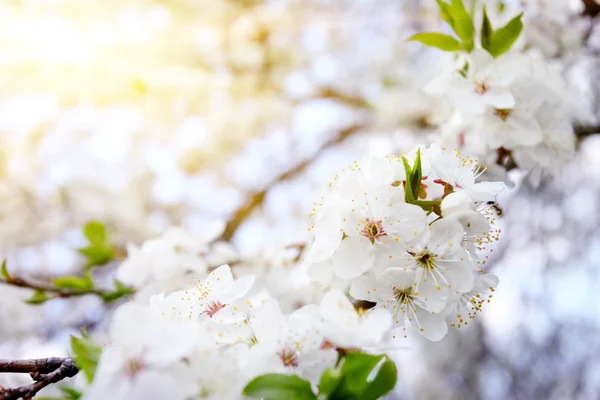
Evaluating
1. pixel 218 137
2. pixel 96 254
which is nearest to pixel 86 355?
pixel 96 254

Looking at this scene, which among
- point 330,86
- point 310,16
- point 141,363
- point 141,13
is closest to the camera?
point 141,363

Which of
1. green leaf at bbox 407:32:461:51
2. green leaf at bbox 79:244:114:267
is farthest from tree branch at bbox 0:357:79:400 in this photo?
green leaf at bbox 407:32:461:51

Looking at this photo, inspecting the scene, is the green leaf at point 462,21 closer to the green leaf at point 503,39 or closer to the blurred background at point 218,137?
the green leaf at point 503,39

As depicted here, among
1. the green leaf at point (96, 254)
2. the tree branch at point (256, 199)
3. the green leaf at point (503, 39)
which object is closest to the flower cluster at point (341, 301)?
the green leaf at point (503, 39)

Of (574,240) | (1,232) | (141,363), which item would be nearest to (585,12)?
(141,363)

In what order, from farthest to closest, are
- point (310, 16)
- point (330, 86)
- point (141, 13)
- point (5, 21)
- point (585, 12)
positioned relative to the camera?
point (310, 16), point (330, 86), point (141, 13), point (5, 21), point (585, 12)

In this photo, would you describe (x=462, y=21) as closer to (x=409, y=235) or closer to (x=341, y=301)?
(x=409, y=235)

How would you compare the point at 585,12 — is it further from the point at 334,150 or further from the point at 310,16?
the point at 310,16
